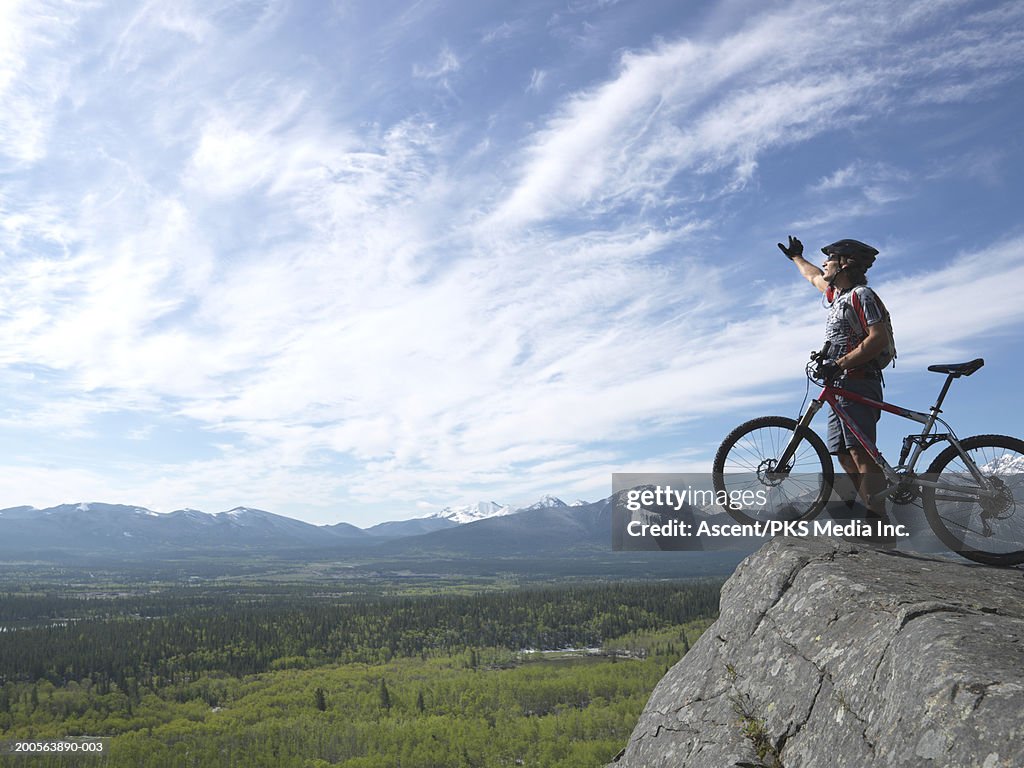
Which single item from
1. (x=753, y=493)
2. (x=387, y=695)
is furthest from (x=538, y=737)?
(x=753, y=493)

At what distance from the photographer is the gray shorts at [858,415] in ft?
30.7

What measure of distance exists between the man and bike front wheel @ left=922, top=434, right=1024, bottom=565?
28.0 inches

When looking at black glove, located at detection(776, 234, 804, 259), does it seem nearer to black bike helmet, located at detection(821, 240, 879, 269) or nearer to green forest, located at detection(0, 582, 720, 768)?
black bike helmet, located at detection(821, 240, 879, 269)

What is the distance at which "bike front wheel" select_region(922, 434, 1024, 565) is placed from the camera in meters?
8.53

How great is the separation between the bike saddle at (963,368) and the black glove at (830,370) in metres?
1.21

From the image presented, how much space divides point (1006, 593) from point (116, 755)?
452ft

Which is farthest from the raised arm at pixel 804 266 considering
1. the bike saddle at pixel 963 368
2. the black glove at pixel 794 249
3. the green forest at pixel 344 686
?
the green forest at pixel 344 686

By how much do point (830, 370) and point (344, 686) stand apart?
15301 centimetres

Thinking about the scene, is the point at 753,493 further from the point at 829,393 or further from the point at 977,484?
the point at 977,484

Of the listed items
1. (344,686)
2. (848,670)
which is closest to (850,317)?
(848,670)

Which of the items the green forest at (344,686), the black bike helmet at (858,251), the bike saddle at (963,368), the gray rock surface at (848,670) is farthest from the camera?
the green forest at (344,686)

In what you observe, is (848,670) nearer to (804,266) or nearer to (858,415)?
(858,415)

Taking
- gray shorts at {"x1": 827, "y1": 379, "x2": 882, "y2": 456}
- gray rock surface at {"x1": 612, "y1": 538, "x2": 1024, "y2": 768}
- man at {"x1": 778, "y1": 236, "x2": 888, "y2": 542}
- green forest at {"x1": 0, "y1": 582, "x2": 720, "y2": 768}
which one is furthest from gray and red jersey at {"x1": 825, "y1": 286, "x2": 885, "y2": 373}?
green forest at {"x1": 0, "y1": 582, "x2": 720, "y2": 768}

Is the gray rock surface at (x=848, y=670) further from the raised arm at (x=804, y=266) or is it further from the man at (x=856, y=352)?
the raised arm at (x=804, y=266)
